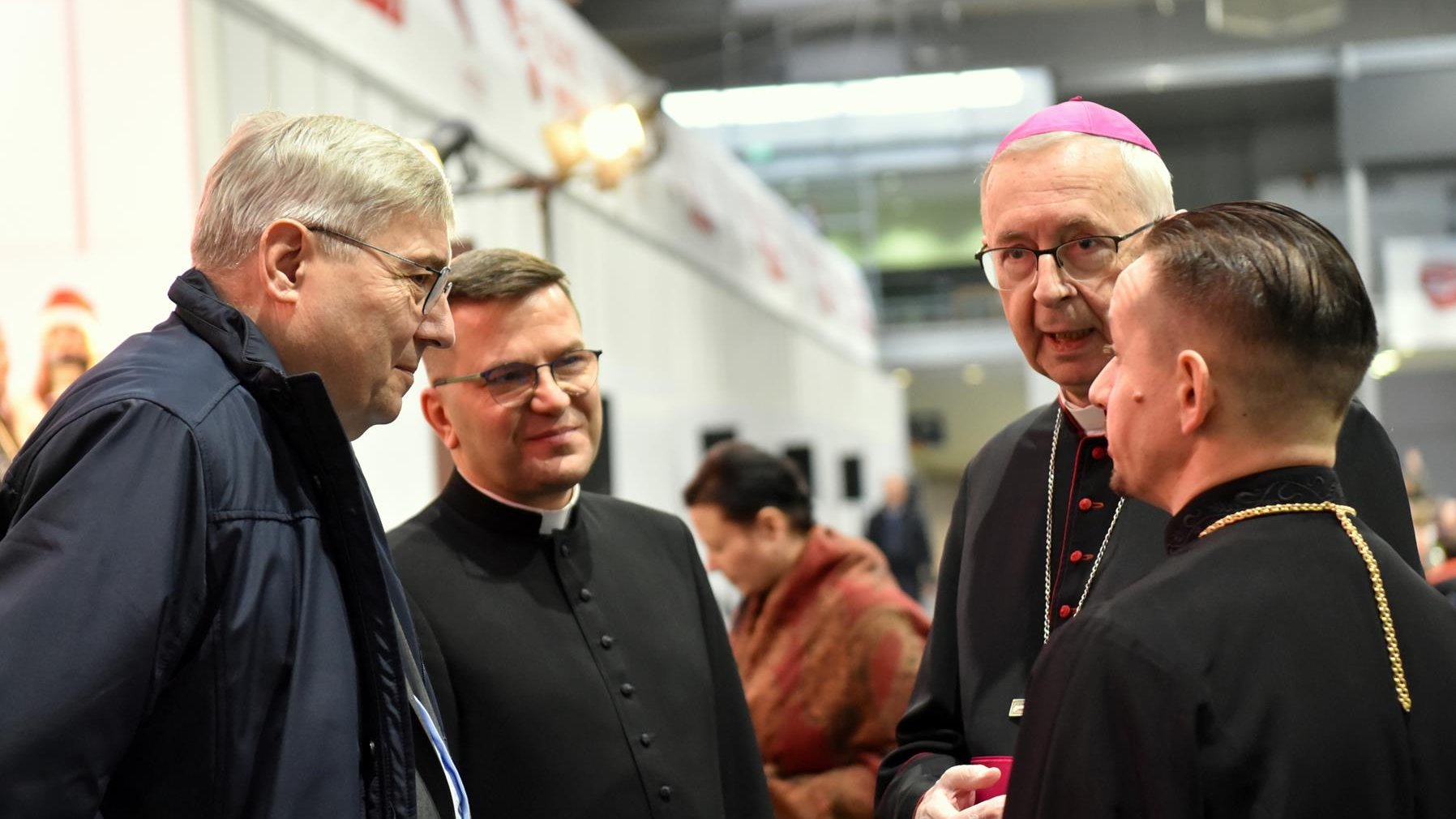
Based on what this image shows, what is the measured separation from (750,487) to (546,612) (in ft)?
4.83

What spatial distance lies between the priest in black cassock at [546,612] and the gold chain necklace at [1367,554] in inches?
46.6

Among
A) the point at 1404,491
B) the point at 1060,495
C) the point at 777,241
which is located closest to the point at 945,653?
the point at 1060,495

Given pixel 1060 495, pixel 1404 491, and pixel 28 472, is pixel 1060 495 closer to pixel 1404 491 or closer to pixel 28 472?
pixel 1404 491

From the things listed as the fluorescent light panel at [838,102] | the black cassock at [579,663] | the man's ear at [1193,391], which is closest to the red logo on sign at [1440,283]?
the fluorescent light panel at [838,102]

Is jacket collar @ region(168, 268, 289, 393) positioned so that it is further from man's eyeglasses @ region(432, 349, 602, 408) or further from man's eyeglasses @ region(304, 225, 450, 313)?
man's eyeglasses @ region(432, 349, 602, 408)

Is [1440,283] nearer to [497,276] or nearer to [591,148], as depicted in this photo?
[591,148]

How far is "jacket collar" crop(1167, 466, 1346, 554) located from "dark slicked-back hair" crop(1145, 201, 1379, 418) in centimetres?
6

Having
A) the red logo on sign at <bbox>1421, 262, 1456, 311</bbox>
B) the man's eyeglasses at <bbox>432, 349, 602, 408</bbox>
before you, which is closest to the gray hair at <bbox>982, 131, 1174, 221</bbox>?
the man's eyeglasses at <bbox>432, 349, 602, 408</bbox>

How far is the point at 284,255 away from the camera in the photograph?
5.24ft

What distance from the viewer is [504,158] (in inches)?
274

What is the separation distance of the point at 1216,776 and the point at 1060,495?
0.85 m

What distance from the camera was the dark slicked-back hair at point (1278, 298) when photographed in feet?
4.12

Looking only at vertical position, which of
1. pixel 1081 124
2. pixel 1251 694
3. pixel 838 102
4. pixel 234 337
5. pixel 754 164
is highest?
pixel 838 102

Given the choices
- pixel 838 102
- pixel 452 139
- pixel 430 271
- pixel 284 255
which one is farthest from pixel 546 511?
pixel 838 102
